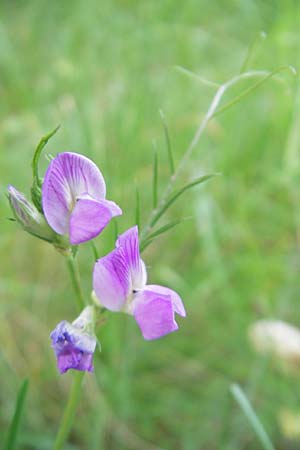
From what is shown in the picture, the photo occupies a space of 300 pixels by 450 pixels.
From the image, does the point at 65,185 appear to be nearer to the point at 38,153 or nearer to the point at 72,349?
the point at 38,153

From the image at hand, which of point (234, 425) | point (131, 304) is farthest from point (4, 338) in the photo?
point (131, 304)

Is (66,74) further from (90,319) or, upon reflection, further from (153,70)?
(90,319)

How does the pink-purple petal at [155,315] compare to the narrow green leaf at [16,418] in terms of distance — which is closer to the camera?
the pink-purple petal at [155,315]

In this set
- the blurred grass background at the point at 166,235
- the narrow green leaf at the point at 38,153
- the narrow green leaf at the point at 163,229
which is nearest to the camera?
the narrow green leaf at the point at 38,153

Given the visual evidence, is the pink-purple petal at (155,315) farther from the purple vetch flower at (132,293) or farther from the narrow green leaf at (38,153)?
the narrow green leaf at (38,153)

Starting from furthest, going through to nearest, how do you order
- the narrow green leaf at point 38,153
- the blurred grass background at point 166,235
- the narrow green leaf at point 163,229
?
the blurred grass background at point 166,235
the narrow green leaf at point 163,229
the narrow green leaf at point 38,153

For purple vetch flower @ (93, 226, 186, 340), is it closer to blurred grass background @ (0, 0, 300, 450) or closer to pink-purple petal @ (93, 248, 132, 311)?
pink-purple petal @ (93, 248, 132, 311)

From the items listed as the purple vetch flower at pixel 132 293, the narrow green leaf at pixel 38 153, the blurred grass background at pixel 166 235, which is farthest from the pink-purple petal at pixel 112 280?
the blurred grass background at pixel 166 235
